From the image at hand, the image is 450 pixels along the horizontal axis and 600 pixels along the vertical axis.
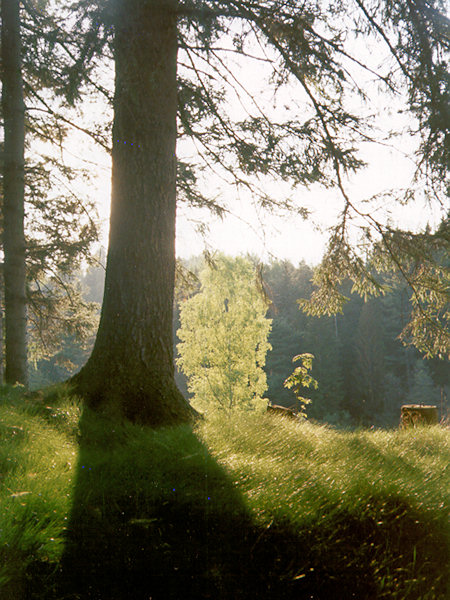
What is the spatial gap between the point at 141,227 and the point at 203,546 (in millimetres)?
3153

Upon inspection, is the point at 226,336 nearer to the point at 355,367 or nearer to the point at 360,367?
the point at 360,367

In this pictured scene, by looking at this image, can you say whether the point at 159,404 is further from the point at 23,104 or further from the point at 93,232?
the point at 23,104

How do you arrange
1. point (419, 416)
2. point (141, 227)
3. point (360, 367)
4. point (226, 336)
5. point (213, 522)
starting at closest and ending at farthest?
point (213, 522), point (141, 227), point (419, 416), point (226, 336), point (360, 367)

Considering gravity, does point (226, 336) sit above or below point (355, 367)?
above

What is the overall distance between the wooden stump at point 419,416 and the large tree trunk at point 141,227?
3786 mm

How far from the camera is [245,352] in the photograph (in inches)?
735

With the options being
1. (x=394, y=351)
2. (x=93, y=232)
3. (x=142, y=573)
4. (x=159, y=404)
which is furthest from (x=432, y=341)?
(x=394, y=351)

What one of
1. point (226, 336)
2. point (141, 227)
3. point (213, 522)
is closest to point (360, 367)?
point (226, 336)

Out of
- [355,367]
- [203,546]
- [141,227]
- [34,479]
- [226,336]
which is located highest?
[141,227]

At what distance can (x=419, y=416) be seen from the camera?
6.46 meters

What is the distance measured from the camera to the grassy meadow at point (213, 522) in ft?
6.88

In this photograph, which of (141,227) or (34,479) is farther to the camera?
(141,227)

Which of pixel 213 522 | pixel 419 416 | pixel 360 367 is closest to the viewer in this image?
pixel 213 522

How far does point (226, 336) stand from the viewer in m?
18.5
